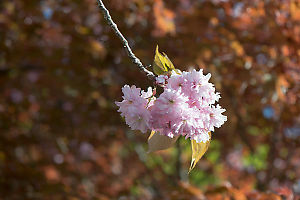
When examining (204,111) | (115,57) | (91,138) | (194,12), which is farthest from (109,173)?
(204,111)

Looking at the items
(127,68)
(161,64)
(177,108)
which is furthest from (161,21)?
(177,108)

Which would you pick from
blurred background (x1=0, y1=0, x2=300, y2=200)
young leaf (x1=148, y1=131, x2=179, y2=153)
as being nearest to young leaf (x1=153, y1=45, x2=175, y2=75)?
young leaf (x1=148, y1=131, x2=179, y2=153)

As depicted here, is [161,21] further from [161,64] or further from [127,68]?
[161,64]

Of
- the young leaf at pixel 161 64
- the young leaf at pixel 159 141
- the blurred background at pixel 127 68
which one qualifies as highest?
the blurred background at pixel 127 68

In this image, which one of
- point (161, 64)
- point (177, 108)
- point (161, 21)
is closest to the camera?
point (177, 108)

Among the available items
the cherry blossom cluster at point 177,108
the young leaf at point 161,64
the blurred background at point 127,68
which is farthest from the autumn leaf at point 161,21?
the cherry blossom cluster at point 177,108

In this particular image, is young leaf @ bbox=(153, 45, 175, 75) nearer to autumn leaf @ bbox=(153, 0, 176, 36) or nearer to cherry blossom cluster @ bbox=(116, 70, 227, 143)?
cherry blossom cluster @ bbox=(116, 70, 227, 143)

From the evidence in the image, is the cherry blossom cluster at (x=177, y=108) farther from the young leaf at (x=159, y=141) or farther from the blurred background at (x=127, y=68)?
the blurred background at (x=127, y=68)
